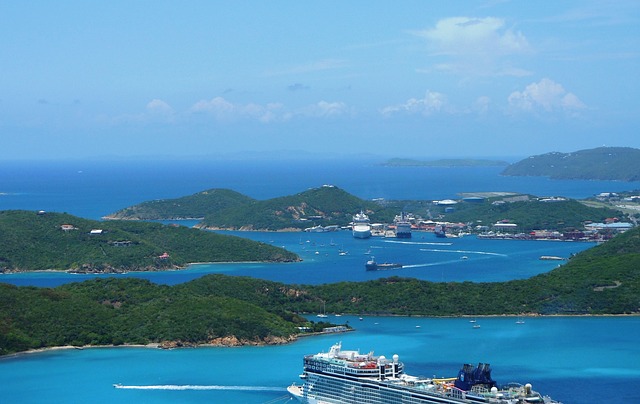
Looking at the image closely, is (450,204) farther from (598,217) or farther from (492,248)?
(492,248)

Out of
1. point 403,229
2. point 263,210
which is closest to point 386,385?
point 403,229

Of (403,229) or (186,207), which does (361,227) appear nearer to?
(403,229)

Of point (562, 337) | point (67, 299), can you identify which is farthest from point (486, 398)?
point (67, 299)

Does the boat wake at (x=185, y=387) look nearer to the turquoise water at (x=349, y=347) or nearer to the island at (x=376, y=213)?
the turquoise water at (x=349, y=347)

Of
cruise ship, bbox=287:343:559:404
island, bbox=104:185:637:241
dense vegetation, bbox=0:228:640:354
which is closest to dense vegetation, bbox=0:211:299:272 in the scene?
dense vegetation, bbox=0:228:640:354

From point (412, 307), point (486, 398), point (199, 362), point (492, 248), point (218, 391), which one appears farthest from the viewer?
point (492, 248)

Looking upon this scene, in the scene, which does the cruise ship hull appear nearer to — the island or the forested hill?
the island
